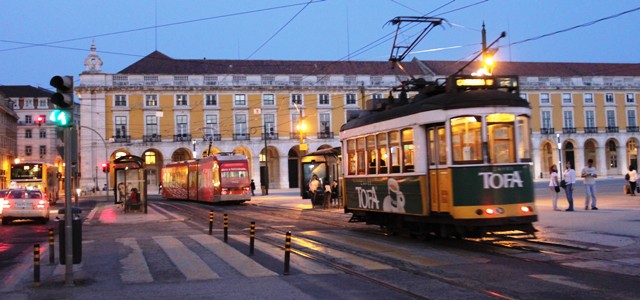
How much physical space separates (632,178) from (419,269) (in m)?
23.9

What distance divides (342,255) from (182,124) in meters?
70.0

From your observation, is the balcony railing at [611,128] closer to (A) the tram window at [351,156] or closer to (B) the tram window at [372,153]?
(A) the tram window at [351,156]

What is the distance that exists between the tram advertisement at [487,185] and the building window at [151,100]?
231ft

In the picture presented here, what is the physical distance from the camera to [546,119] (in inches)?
3440

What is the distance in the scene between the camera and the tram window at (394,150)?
50.4 feet

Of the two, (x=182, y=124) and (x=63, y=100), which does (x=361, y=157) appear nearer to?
(x=63, y=100)

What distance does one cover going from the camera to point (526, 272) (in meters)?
10.4

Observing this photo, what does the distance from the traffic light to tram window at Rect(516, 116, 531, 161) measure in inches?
355

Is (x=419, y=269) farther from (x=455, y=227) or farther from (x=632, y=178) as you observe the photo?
(x=632, y=178)

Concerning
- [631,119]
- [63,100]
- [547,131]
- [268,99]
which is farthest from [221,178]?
[631,119]

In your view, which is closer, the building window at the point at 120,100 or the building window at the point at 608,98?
the building window at the point at 120,100

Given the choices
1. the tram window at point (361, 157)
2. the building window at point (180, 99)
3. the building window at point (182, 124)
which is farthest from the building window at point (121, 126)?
the tram window at point (361, 157)

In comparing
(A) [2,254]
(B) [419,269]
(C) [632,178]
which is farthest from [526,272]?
(C) [632,178]

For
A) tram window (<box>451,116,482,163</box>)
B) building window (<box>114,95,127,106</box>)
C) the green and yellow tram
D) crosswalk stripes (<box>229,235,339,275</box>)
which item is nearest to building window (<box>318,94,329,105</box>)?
building window (<box>114,95,127,106</box>)
